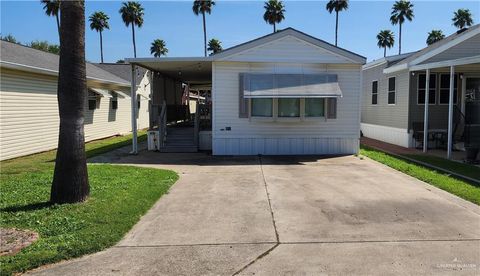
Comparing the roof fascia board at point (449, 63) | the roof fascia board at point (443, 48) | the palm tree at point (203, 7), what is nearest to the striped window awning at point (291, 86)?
the roof fascia board at point (449, 63)

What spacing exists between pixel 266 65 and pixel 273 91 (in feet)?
3.50

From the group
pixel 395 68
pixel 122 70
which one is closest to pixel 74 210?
pixel 395 68

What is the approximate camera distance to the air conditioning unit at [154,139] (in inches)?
567

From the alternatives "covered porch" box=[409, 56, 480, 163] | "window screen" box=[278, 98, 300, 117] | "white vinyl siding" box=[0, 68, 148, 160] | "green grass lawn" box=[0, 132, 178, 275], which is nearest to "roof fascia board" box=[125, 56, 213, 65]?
"window screen" box=[278, 98, 300, 117]

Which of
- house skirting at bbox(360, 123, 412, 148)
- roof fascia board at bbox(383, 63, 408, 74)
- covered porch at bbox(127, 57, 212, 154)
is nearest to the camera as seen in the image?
covered porch at bbox(127, 57, 212, 154)

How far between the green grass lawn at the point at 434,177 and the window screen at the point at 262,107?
3553 millimetres

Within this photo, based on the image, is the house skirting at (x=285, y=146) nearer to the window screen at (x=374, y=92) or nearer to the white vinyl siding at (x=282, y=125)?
the white vinyl siding at (x=282, y=125)

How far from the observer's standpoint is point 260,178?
9.30 m

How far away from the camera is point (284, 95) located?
40.8 ft

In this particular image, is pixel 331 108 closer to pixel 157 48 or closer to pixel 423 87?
pixel 423 87

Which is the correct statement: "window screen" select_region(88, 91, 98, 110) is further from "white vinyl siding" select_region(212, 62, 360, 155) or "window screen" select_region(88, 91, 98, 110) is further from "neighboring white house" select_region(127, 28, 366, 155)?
"white vinyl siding" select_region(212, 62, 360, 155)

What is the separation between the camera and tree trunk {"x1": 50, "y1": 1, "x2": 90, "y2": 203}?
6.24 meters

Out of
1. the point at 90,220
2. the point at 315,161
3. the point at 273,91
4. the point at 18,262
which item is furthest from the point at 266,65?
the point at 18,262

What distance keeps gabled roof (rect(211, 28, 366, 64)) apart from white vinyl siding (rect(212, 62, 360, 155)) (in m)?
0.32
